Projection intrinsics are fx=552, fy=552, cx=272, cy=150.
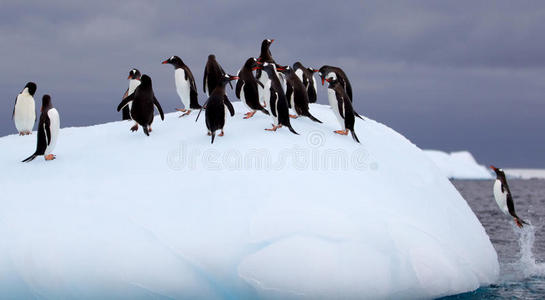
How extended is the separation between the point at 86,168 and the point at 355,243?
369 cm

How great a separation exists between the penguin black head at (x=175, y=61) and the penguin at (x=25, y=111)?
272cm

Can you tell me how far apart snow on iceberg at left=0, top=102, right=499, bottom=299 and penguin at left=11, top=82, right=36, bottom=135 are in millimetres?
2588

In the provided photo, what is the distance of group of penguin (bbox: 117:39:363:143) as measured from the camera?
763cm

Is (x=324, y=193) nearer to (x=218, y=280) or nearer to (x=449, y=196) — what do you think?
(x=218, y=280)

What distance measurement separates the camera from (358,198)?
6.64 metres

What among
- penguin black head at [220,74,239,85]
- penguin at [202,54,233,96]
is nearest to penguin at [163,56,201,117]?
penguin at [202,54,233,96]

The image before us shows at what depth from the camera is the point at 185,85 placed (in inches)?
367

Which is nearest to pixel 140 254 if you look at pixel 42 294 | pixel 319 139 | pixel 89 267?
pixel 89 267

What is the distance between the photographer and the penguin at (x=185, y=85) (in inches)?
368

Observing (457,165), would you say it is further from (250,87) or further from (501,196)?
(250,87)

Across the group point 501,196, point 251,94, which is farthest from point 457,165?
point 251,94

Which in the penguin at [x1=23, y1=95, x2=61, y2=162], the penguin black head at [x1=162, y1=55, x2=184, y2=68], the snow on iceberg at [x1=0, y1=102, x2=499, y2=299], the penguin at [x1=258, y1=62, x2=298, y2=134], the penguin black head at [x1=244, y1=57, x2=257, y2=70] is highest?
the penguin black head at [x1=162, y1=55, x2=184, y2=68]

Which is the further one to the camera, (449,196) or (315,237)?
(449,196)

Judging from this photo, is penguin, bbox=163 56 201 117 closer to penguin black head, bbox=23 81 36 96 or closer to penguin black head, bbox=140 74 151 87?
penguin black head, bbox=140 74 151 87
